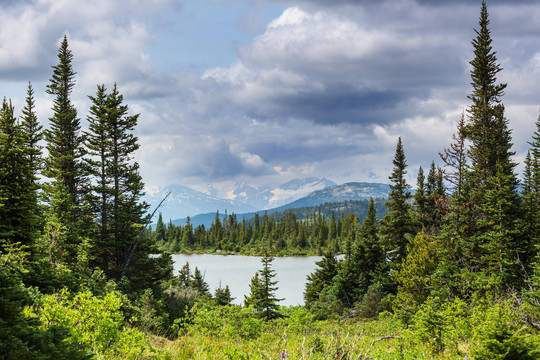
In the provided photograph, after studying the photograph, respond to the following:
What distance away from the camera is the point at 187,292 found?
29.3 meters

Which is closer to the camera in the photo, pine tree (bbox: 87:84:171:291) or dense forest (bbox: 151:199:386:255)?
pine tree (bbox: 87:84:171:291)

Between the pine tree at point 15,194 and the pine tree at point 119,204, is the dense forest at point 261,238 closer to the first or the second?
the pine tree at point 119,204

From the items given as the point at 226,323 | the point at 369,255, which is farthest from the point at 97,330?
the point at 369,255

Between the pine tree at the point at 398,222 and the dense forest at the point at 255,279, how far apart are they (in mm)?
138

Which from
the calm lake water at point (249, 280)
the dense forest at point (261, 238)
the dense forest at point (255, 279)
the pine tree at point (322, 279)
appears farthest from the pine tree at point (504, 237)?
the dense forest at point (261, 238)

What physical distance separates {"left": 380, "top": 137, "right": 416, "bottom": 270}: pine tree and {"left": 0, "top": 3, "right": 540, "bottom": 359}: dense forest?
Result: 0.14m

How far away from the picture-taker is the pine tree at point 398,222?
36219 millimetres

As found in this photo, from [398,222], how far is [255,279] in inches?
653

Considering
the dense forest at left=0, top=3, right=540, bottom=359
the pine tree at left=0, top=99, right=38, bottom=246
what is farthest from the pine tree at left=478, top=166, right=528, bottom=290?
the pine tree at left=0, top=99, right=38, bottom=246

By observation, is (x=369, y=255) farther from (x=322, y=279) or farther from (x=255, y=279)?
(x=255, y=279)

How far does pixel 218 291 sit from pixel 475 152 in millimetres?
27679

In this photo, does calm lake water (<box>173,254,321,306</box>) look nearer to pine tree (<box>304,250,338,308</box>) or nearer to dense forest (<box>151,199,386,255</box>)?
pine tree (<box>304,250,338,308</box>)

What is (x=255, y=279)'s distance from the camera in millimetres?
39469

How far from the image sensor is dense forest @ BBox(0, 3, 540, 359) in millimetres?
6715
